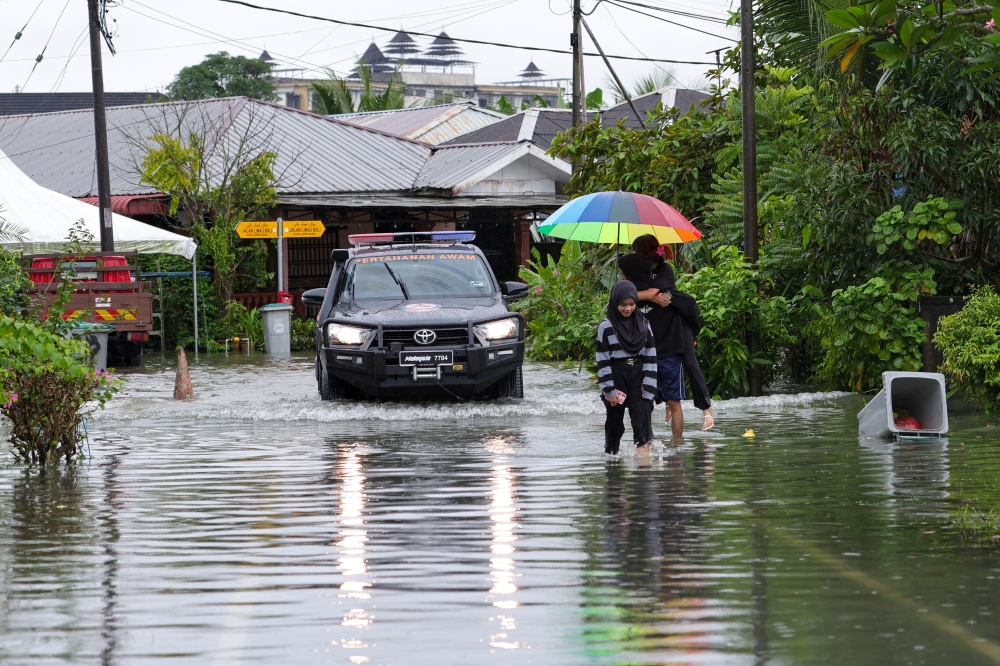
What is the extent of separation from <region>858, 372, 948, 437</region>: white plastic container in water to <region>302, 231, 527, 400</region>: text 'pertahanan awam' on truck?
398cm

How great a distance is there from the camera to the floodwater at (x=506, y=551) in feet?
16.7

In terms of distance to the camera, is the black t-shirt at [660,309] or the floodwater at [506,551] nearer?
the floodwater at [506,551]

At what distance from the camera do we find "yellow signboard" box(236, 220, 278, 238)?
88.4 feet

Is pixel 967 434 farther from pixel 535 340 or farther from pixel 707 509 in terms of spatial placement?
pixel 535 340

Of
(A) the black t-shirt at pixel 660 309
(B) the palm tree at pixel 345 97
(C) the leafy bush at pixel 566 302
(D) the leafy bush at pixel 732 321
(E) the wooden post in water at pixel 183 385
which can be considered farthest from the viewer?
(B) the palm tree at pixel 345 97

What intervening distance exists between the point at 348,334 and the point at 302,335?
45.8 ft

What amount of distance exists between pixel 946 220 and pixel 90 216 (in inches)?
670

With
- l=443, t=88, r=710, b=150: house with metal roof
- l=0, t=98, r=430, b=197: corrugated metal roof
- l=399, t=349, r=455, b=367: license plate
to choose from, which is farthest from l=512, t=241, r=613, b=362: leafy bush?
l=443, t=88, r=710, b=150: house with metal roof

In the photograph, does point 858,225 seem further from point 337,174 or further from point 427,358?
point 337,174

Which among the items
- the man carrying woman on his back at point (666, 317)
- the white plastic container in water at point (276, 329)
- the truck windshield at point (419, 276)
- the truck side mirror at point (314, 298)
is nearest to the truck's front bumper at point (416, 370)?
the truck side mirror at point (314, 298)

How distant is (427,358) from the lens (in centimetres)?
1380

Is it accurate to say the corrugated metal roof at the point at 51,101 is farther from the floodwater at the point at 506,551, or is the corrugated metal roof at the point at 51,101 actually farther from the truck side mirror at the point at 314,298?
the floodwater at the point at 506,551

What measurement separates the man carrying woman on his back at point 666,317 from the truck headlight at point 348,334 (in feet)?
11.4

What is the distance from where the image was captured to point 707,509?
25.9 ft
